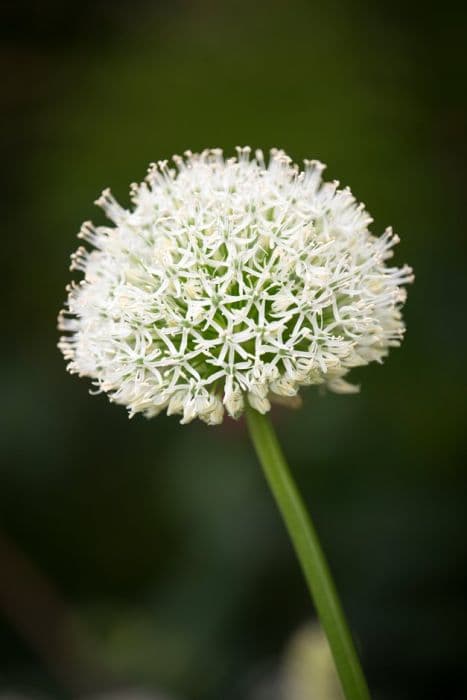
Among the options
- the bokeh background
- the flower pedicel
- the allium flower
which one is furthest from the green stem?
the bokeh background

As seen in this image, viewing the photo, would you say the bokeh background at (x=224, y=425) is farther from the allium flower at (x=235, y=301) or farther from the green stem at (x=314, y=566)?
the allium flower at (x=235, y=301)

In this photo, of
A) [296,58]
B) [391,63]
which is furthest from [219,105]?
[391,63]

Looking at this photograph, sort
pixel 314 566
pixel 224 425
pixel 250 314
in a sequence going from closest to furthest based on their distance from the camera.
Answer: pixel 314 566
pixel 250 314
pixel 224 425

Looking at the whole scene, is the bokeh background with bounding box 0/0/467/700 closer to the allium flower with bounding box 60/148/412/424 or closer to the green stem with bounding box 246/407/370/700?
the green stem with bounding box 246/407/370/700

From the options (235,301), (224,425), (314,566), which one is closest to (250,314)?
(235,301)

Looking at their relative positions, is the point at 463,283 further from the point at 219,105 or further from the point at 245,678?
the point at 245,678

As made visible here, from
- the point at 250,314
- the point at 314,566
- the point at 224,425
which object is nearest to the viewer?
the point at 314,566

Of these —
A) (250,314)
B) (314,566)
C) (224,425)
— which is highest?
(250,314)

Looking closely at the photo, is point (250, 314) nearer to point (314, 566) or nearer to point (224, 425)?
point (314, 566)
